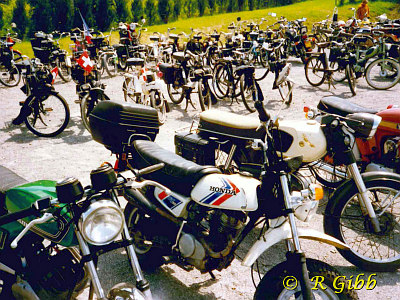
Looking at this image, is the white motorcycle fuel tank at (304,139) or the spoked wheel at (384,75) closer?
the white motorcycle fuel tank at (304,139)

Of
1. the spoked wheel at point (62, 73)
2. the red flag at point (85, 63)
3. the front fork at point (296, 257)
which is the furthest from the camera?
the spoked wheel at point (62, 73)

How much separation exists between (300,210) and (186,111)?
566 centimetres

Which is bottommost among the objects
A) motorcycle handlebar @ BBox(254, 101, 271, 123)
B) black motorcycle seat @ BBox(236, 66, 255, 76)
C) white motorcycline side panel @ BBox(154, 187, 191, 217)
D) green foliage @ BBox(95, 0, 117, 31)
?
white motorcycline side panel @ BBox(154, 187, 191, 217)

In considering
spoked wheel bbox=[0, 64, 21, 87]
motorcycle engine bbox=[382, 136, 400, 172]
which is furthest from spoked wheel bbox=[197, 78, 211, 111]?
spoked wheel bbox=[0, 64, 21, 87]

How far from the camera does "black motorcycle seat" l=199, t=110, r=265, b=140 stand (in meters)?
3.88

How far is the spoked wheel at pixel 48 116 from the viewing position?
21.1 feet

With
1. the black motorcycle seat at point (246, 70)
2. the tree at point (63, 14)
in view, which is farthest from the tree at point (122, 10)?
the black motorcycle seat at point (246, 70)

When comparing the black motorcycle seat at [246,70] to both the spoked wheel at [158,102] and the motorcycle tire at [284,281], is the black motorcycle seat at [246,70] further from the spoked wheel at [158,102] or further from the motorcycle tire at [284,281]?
the motorcycle tire at [284,281]

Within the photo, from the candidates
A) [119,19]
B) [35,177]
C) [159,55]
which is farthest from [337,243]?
[119,19]

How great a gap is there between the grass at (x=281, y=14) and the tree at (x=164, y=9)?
59 centimetres

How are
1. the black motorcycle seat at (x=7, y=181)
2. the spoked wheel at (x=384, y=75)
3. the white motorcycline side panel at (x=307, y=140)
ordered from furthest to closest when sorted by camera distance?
the spoked wheel at (x=384, y=75), the white motorcycline side panel at (x=307, y=140), the black motorcycle seat at (x=7, y=181)

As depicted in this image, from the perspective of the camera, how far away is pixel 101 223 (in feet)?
5.96

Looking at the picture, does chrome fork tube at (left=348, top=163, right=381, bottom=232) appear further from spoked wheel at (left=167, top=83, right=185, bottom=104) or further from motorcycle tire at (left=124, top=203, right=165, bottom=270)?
spoked wheel at (left=167, top=83, right=185, bottom=104)

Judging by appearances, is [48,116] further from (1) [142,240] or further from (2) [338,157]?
(2) [338,157]
